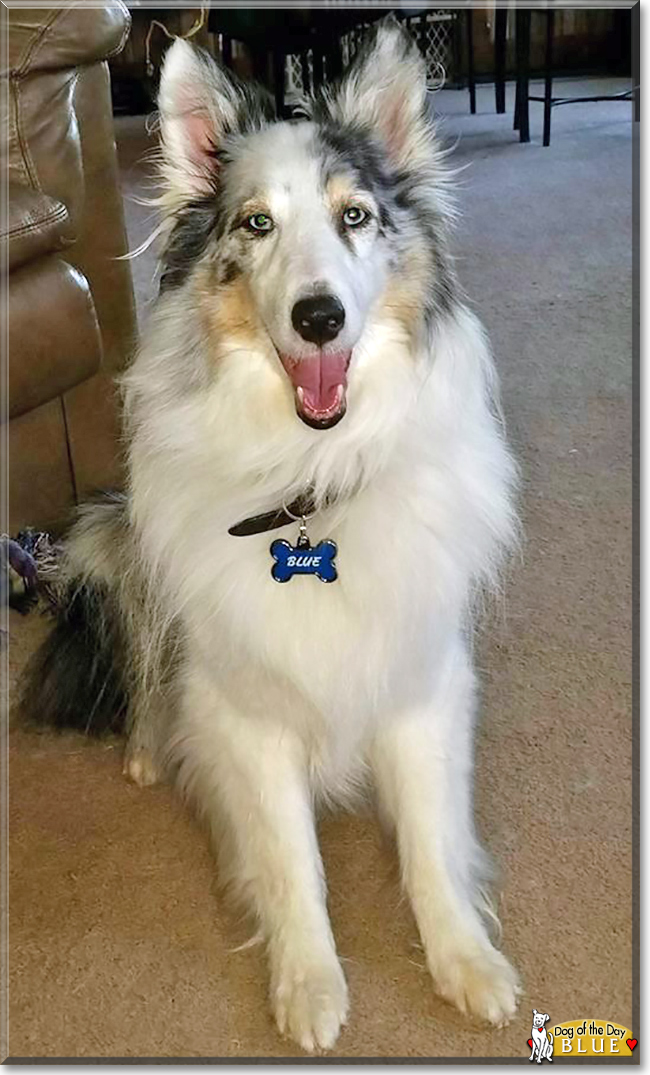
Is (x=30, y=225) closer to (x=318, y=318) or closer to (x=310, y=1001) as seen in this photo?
(x=318, y=318)

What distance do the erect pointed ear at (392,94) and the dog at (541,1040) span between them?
43.5 inches

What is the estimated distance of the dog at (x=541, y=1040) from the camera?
1273 mm

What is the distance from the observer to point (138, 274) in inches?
143

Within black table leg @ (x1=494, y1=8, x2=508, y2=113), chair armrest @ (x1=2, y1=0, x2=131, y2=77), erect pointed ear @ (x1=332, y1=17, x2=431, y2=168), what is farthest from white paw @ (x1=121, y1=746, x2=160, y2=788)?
black table leg @ (x1=494, y1=8, x2=508, y2=113)

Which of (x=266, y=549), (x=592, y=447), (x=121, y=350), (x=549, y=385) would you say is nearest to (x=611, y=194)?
(x=549, y=385)

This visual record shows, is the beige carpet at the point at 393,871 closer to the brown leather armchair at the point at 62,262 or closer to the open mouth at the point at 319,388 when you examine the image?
the brown leather armchair at the point at 62,262

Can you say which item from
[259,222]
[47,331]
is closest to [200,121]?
[259,222]

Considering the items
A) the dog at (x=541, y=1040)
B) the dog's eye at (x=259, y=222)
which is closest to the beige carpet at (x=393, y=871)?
the dog at (x=541, y=1040)

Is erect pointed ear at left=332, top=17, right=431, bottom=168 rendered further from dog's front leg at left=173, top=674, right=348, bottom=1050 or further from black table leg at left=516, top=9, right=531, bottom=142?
black table leg at left=516, top=9, right=531, bottom=142

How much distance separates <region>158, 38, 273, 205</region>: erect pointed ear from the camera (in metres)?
1.43

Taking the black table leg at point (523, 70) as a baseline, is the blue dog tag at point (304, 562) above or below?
below

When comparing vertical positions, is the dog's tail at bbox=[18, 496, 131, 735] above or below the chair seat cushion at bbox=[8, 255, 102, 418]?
below

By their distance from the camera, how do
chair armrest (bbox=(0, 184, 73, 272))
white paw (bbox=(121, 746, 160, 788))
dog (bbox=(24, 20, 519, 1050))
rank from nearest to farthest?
dog (bbox=(24, 20, 519, 1050)), white paw (bbox=(121, 746, 160, 788)), chair armrest (bbox=(0, 184, 73, 272))

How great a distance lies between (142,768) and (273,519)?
53cm
